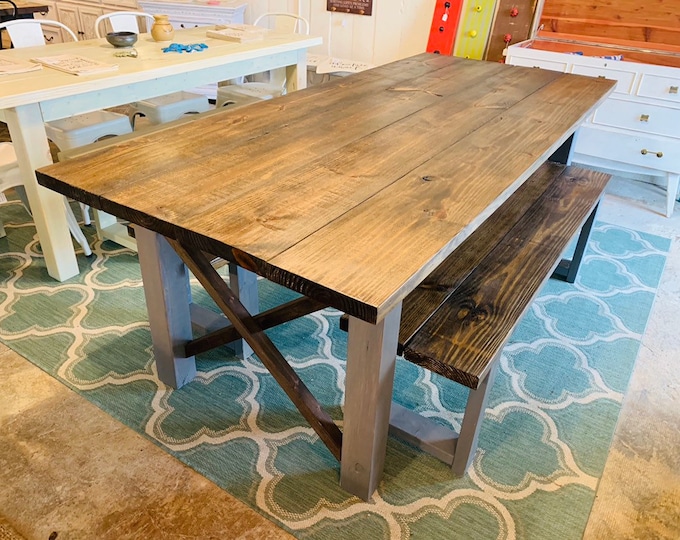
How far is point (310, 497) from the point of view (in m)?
1.42

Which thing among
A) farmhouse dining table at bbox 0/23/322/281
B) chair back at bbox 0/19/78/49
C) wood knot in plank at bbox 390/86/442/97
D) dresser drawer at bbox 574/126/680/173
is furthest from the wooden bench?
chair back at bbox 0/19/78/49

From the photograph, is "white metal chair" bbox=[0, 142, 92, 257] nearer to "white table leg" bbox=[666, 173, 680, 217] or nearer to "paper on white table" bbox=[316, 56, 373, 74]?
"paper on white table" bbox=[316, 56, 373, 74]

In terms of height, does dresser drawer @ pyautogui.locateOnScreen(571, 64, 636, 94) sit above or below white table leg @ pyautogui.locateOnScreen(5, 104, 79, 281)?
above

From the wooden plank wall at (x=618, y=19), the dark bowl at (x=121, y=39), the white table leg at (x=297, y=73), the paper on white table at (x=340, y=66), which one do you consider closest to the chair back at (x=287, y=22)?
the paper on white table at (x=340, y=66)

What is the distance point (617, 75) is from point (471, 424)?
2403 millimetres

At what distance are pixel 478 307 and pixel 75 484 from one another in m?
1.13

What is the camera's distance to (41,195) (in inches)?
83.9

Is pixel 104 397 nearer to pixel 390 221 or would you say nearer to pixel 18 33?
pixel 390 221

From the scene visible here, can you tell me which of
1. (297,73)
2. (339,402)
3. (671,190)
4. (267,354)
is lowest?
(339,402)

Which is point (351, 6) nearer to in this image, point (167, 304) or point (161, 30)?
point (161, 30)

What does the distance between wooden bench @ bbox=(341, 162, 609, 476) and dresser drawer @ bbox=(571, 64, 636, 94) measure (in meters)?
1.30

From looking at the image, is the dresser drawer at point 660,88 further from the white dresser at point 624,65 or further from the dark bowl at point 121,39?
the dark bowl at point 121,39

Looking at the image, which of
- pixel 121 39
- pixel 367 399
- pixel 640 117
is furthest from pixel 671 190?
pixel 121 39

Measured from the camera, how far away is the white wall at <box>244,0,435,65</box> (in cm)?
386
